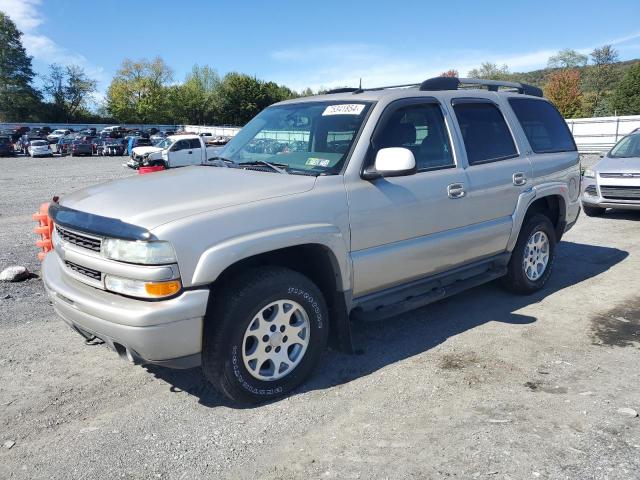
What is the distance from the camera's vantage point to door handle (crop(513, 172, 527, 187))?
495 cm

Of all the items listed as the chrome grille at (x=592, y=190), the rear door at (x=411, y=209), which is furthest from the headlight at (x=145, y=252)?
the chrome grille at (x=592, y=190)

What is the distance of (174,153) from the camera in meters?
26.9

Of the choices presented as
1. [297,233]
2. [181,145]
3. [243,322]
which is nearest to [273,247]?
[297,233]

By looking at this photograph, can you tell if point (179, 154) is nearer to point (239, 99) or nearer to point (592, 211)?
point (592, 211)

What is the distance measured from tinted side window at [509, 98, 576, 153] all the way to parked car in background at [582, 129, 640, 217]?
12.9 ft

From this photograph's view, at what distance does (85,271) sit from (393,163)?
209 cm

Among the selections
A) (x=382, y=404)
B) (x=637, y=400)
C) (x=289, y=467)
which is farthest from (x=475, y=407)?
(x=289, y=467)

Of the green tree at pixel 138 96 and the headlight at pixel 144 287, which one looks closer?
the headlight at pixel 144 287

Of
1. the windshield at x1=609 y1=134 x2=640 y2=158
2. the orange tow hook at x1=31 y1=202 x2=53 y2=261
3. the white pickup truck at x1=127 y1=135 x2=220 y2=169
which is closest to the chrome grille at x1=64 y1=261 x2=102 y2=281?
the orange tow hook at x1=31 y1=202 x2=53 y2=261

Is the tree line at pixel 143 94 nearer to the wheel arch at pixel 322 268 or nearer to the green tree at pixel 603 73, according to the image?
the green tree at pixel 603 73

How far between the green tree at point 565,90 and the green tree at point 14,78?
74.9m

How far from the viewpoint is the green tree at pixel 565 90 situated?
6084 centimetres

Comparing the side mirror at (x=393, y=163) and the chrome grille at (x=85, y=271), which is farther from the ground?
the side mirror at (x=393, y=163)

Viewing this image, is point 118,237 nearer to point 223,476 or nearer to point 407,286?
point 223,476
